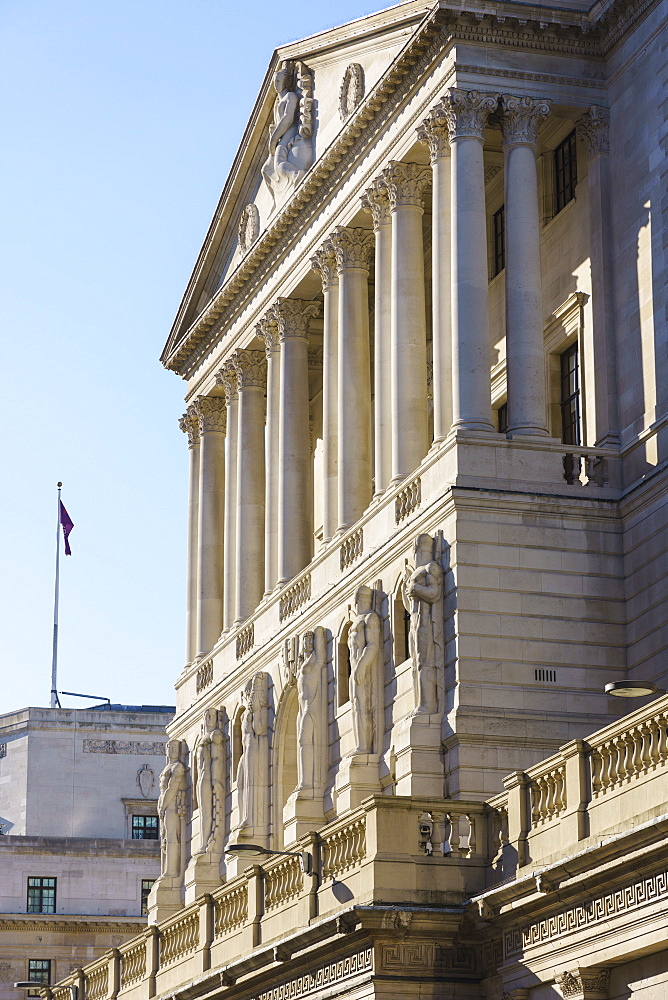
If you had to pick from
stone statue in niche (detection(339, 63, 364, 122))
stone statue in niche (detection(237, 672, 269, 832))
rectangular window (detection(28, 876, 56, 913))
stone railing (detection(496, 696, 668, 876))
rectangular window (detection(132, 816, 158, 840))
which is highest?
stone statue in niche (detection(339, 63, 364, 122))

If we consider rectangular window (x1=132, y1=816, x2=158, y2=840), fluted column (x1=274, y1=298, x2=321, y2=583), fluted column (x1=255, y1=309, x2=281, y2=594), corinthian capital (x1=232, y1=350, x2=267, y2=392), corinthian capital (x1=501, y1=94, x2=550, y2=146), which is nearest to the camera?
corinthian capital (x1=501, y1=94, x2=550, y2=146)

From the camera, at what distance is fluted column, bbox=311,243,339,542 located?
62062 millimetres

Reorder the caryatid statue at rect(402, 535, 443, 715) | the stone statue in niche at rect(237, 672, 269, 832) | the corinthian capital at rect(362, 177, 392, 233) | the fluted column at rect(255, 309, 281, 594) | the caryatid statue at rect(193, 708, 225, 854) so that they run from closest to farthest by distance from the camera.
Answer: the caryatid statue at rect(402, 535, 443, 715) < the corinthian capital at rect(362, 177, 392, 233) < the stone statue in niche at rect(237, 672, 269, 832) < the fluted column at rect(255, 309, 281, 594) < the caryatid statue at rect(193, 708, 225, 854)

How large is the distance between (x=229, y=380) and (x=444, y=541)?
2270cm

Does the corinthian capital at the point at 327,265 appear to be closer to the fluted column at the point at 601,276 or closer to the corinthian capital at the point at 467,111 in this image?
the corinthian capital at the point at 467,111

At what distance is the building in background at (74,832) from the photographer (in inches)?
4087

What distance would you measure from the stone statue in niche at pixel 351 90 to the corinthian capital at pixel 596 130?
9061mm

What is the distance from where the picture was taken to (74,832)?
111 meters

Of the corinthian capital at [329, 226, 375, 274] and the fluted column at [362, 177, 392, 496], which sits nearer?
the fluted column at [362, 177, 392, 496]

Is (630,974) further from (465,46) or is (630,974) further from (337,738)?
(465,46)

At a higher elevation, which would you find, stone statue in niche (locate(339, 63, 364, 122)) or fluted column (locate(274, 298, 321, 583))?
stone statue in niche (locate(339, 63, 364, 122))

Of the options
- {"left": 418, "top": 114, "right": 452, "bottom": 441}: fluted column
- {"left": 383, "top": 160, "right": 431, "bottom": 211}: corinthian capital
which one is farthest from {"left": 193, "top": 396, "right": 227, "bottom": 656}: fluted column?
{"left": 418, "top": 114, "right": 452, "bottom": 441}: fluted column

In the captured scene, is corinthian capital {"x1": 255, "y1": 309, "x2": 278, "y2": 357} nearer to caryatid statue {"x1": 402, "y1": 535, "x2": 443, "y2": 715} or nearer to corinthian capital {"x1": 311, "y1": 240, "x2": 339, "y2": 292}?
corinthian capital {"x1": 311, "y1": 240, "x2": 339, "y2": 292}

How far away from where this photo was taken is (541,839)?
38.7m
